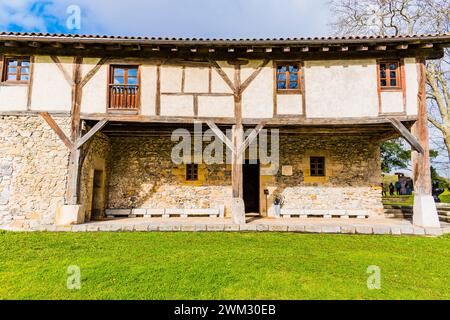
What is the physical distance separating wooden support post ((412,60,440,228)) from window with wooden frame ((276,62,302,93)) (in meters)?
3.32

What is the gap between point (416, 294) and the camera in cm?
361

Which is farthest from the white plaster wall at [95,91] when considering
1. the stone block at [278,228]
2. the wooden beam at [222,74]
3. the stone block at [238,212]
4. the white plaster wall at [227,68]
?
the stone block at [278,228]

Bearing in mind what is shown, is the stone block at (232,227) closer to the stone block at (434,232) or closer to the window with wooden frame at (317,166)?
the window with wooden frame at (317,166)

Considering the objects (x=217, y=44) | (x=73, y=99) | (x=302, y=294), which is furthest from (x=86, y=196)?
(x=302, y=294)

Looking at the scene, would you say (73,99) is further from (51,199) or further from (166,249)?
(166,249)

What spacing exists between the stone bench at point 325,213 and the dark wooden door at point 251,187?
4.87 feet

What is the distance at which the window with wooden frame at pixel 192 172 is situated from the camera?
33.3 feet

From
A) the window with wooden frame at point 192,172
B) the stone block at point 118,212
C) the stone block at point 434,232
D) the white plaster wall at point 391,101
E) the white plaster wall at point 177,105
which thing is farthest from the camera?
the window with wooden frame at point 192,172

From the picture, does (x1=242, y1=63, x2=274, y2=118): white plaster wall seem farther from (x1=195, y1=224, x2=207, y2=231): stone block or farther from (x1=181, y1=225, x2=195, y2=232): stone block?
(x1=181, y1=225, x2=195, y2=232): stone block

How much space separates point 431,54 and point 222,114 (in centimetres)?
611

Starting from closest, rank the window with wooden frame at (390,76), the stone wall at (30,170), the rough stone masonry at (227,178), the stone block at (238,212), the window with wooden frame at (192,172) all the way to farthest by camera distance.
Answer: the stone wall at (30,170) < the stone block at (238,212) < the window with wooden frame at (390,76) < the rough stone masonry at (227,178) < the window with wooden frame at (192,172)

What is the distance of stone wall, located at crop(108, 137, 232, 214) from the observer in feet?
32.5

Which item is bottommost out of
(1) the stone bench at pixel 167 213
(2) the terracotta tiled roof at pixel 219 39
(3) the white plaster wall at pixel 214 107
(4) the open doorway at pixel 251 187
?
(1) the stone bench at pixel 167 213

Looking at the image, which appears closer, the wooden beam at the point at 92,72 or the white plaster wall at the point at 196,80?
the wooden beam at the point at 92,72
